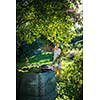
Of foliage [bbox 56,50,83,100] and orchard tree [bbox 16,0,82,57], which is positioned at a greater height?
orchard tree [bbox 16,0,82,57]

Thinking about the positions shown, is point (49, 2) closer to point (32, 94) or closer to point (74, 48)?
point (74, 48)

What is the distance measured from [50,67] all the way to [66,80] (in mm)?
134

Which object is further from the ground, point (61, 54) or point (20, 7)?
point (20, 7)

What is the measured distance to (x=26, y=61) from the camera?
1855mm

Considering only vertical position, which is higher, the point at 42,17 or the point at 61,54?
the point at 42,17

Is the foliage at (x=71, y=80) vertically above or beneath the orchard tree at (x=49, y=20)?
beneath

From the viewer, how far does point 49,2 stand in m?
1.87

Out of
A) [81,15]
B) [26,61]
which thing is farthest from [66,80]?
[81,15]

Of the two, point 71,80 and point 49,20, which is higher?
point 49,20
